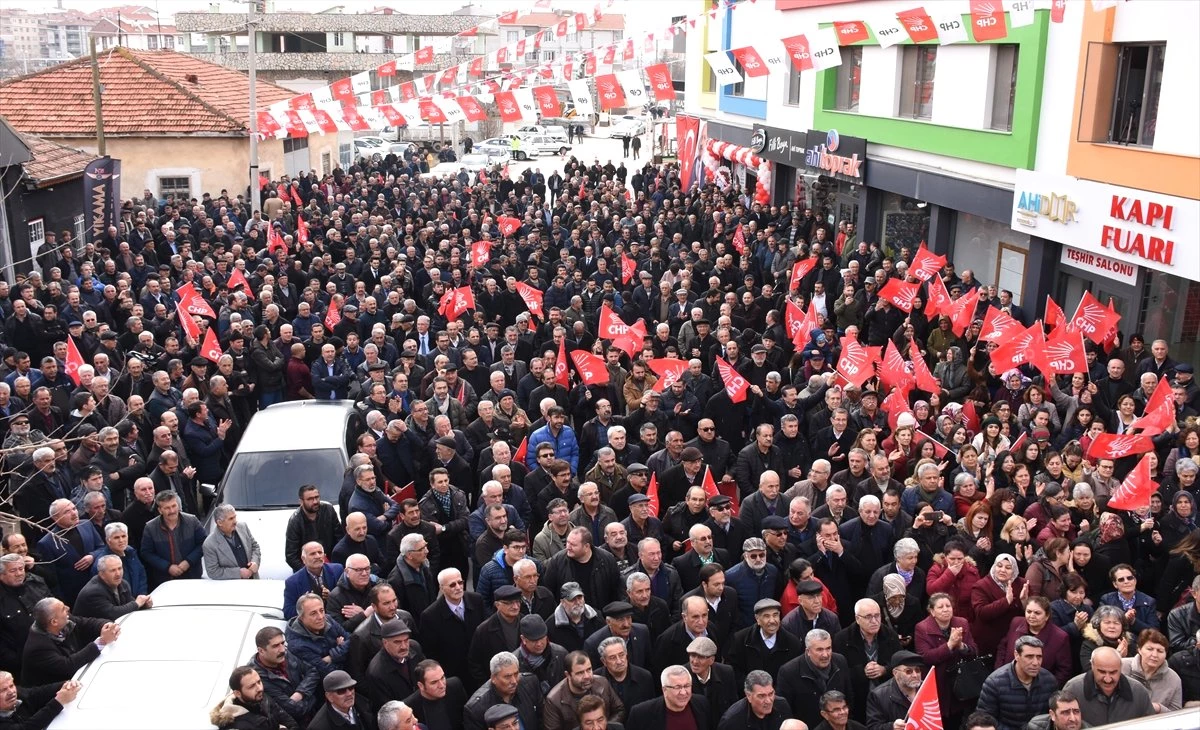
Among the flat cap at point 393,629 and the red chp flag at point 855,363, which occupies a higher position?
the red chp flag at point 855,363

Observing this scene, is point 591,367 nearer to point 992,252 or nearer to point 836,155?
point 992,252

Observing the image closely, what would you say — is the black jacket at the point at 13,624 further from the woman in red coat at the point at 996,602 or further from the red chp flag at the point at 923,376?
the red chp flag at the point at 923,376

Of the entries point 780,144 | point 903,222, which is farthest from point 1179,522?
point 780,144

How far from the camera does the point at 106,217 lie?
2350 centimetres

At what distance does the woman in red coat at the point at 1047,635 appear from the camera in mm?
7480

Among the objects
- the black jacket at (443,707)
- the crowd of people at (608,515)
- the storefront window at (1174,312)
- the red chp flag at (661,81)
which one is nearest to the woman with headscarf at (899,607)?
the crowd of people at (608,515)

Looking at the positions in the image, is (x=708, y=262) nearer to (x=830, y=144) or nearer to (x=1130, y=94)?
(x=830, y=144)

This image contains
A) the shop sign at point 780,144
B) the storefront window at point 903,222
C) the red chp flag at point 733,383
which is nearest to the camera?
the red chp flag at point 733,383

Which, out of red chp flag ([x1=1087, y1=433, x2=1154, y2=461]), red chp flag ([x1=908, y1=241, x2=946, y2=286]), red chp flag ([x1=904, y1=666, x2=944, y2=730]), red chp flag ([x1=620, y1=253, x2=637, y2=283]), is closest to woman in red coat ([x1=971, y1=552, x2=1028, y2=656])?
red chp flag ([x1=904, y1=666, x2=944, y2=730])

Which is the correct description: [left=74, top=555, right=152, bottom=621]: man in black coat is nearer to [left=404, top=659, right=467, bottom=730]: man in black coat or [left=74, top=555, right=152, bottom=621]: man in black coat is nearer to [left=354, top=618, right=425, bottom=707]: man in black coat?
[left=354, top=618, right=425, bottom=707]: man in black coat

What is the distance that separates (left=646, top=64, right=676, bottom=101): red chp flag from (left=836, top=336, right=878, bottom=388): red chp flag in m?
11.3

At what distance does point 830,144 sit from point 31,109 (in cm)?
2272

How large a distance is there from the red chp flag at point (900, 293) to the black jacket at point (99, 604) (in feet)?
33.8

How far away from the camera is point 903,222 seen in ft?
78.2
